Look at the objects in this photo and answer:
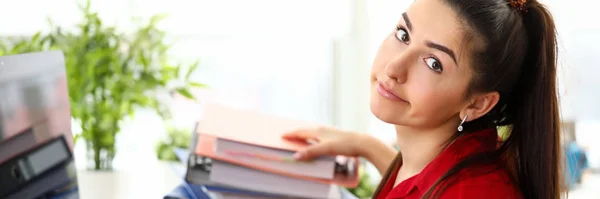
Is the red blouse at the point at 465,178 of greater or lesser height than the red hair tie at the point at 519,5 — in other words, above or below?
below

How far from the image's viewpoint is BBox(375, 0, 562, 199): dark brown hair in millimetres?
1127

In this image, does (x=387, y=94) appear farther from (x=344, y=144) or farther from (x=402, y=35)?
(x=344, y=144)

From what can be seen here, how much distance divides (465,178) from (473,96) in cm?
11

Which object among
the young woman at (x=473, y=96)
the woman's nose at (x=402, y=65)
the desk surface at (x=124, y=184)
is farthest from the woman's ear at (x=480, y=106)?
the desk surface at (x=124, y=184)

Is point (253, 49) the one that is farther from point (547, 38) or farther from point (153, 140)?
point (547, 38)

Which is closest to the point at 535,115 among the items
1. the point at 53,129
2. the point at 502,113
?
the point at 502,113

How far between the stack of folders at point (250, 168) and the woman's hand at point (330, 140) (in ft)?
0.09

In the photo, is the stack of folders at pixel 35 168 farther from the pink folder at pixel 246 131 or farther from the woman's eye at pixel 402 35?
the woman's eye at pixel 402 35

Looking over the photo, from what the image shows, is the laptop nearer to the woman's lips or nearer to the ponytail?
the woman's lips

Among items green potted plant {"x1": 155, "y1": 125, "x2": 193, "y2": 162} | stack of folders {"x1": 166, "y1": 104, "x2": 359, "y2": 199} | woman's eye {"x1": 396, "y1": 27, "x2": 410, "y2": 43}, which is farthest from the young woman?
green potted plant {"x1": 155, "y1": 125, "x2": 193, "y2": 162}

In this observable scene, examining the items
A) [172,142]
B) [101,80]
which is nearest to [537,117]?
[101,80]

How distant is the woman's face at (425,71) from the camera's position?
3.73 feet

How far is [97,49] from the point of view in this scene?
1.88 metres

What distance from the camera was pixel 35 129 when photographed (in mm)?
1034
